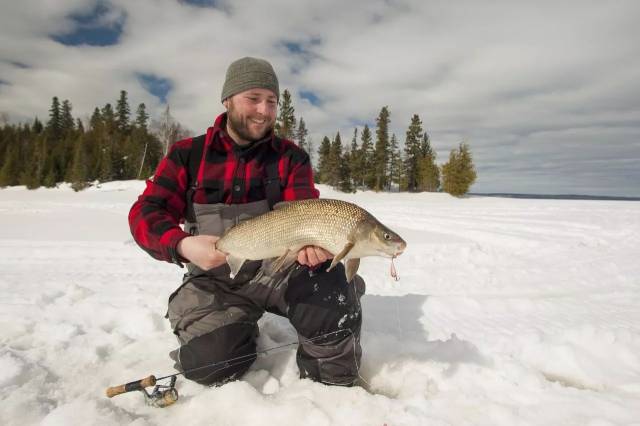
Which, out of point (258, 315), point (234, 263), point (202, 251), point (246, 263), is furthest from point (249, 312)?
point (202, 251)

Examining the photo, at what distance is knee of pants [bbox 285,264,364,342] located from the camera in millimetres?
2895

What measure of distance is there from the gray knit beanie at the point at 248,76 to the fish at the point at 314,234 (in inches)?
46.1

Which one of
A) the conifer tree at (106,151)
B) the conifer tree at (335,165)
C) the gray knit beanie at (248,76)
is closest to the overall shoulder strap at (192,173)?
the gray knit beanie at (248,76)

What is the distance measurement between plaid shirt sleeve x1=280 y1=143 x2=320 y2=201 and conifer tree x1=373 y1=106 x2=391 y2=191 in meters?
46.2

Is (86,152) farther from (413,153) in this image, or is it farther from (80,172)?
(413,153)

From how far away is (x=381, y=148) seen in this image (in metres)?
49.8

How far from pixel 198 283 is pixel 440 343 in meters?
2.24

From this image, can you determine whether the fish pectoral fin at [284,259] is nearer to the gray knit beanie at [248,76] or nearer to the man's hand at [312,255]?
the man's hand at [312,255]

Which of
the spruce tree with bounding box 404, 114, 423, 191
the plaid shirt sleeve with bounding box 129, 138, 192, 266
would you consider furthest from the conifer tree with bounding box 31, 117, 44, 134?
the plaid shirt sleeve with bounding box 129, 138, 192, 266

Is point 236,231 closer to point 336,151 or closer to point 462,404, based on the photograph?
point 462,404

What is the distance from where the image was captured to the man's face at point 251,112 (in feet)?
10.6

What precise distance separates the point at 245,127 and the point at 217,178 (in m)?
0.51

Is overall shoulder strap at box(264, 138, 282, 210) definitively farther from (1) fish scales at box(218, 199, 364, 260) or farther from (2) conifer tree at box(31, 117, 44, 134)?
(2) conifer tree at box(31, 117, 44, 134)

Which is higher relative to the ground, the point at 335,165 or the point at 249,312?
the point at 335,165
